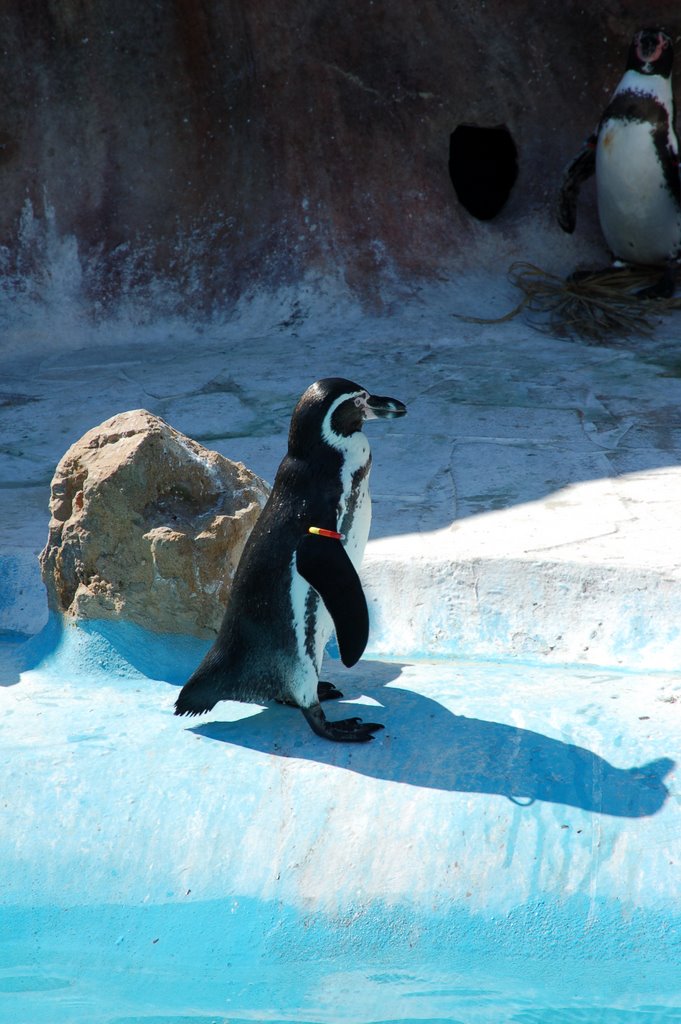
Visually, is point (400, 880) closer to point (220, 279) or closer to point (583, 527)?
point (583, 527)

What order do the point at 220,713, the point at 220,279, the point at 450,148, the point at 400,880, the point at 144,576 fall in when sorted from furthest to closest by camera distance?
the point at 450,148 → the point at 220,279 → the point at 144,576 → the point at 220,713 → the point at 400,880

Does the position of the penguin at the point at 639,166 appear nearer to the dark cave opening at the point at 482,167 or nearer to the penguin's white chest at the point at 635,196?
the penguin's white chest at the point at 635,196

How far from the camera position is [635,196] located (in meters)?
5.71

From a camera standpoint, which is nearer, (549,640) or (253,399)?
(549,640)

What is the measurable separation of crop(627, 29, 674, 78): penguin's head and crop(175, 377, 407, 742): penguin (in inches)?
150

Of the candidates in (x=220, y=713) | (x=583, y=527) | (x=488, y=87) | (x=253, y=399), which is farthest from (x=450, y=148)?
(x=220, y=713)

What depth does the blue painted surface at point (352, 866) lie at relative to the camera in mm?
2045

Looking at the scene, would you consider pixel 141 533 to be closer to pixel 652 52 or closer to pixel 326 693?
pixel 326 693

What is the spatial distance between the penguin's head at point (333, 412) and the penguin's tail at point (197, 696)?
0.49 m

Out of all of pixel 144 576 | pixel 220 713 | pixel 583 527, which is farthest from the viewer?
pixel 583 527

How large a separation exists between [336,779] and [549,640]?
818 millimetres

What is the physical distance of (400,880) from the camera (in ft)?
7.12

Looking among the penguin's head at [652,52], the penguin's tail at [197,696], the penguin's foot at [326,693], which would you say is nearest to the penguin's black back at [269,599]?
the penguin's tail at [197,696]

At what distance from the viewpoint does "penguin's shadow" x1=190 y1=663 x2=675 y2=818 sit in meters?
2.28
